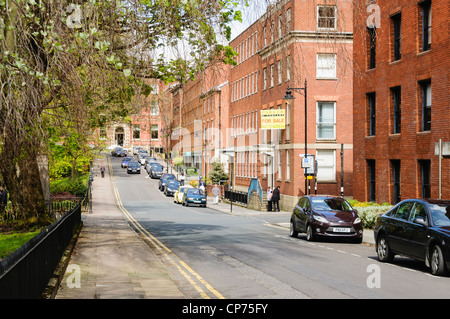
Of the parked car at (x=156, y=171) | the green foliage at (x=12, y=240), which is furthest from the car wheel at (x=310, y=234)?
the parked car at (x=156, y=171)

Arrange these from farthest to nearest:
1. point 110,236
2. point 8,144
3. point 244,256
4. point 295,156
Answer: point 295,156
point 110,236
point 244,256
point 8,144

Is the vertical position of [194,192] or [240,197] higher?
[194,192]

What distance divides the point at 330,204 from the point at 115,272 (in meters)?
11.6

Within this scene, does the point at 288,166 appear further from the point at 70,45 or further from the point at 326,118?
the point at 70,45

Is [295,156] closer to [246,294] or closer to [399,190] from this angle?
[399,190]

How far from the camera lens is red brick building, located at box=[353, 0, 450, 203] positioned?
2753 centimetres

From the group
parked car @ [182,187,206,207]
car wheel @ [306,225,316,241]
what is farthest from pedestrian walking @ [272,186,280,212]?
car wheel @ [306,225,316,241]

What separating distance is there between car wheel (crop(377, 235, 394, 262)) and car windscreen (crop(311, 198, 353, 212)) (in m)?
6.65

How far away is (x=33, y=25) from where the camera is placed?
12.1m

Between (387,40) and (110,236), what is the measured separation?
16502 millimetres

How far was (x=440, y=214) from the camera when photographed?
14.7 meters

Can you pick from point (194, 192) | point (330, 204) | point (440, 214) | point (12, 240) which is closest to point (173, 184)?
point (194, 192)

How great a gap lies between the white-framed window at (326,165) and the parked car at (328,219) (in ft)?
85.8

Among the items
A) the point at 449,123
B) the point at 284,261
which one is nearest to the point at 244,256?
the point at 284,261
